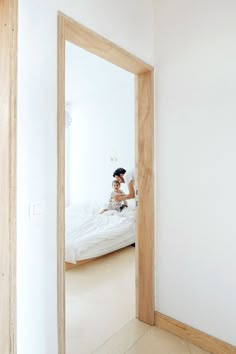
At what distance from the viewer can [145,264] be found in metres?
2.21

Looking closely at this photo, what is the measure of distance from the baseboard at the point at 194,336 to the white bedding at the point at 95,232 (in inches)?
52.7

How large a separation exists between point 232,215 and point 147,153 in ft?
2.76

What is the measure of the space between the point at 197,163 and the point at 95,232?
209 cm

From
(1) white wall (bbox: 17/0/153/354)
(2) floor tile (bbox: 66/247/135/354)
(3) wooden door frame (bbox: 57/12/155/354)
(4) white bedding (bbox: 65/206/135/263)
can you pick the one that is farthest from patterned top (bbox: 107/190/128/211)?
(1) white wall (bbox: 17/0/153/354)

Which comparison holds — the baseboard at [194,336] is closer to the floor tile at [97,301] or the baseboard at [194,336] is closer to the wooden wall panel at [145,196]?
the wooden wall panel at [145,196]

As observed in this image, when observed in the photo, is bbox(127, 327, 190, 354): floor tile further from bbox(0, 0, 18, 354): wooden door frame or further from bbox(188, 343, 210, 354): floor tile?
bbox(0, 0, 18, 354): wooden door frame

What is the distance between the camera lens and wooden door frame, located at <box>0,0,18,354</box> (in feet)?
4.03

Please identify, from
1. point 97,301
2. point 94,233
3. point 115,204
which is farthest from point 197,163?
point 115,204

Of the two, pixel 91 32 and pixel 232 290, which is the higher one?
pixel 91 32

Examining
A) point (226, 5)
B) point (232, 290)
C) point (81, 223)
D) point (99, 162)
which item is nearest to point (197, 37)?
point (226, 5)

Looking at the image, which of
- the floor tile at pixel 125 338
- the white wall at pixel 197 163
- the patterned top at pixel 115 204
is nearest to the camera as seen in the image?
the white wall at pixel 197 163

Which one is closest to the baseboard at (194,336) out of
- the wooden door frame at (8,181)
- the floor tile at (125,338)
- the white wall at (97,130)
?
the floor tile at (125,338)

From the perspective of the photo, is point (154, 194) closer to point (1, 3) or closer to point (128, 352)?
point (128, 352)

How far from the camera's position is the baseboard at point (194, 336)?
5.76 ft
